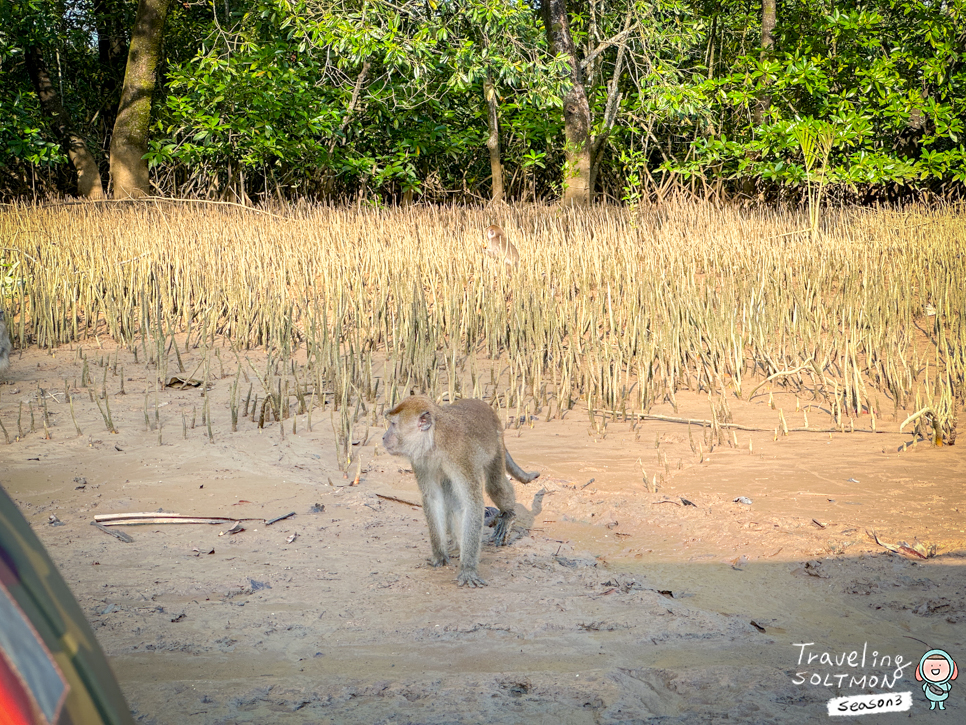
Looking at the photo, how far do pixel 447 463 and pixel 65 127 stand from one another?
1590cm

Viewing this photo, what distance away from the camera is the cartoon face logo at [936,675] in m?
2.50

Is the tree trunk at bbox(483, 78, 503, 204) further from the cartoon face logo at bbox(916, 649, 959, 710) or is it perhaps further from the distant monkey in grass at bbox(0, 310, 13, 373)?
the cartoon face logo at bbox(916, 649, 959, 710)

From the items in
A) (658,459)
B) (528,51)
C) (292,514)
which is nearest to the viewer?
(292,514)

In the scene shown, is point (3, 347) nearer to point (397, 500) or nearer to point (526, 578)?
point (397, 500)

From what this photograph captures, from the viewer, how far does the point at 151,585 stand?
3311mm

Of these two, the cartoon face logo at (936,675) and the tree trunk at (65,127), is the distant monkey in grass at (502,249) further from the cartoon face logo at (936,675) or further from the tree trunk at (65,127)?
the tree trunk at (65,127)

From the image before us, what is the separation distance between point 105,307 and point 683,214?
8552 mm

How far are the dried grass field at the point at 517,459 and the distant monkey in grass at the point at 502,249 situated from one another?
20cm

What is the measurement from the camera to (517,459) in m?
5.19

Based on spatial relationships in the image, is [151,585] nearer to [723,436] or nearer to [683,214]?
[723,436]

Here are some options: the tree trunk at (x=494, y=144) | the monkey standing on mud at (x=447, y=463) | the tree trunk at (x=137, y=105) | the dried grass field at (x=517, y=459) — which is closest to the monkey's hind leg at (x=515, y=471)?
the dried grass field at (x=517, y=459)

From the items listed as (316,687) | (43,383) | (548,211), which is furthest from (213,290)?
(548,211)

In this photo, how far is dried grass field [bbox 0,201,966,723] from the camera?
276 cm

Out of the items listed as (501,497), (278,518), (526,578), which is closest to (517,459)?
(501,497)
